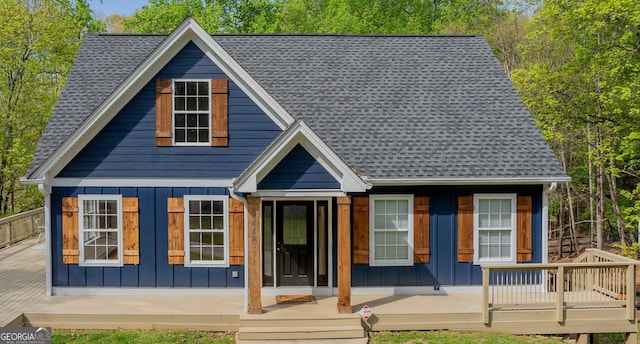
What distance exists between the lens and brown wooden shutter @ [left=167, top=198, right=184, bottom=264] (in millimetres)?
13758

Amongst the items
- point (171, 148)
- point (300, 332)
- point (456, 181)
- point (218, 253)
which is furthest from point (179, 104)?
point (456, 181)

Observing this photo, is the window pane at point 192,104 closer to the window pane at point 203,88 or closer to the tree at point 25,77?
the window pane at point 203,88

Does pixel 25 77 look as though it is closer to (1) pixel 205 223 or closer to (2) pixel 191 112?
(2) pixel 191 112

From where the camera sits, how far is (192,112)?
541 inches

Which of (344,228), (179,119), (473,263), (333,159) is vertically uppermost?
(179,119)

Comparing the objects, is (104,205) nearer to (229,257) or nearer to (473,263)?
(229,257)

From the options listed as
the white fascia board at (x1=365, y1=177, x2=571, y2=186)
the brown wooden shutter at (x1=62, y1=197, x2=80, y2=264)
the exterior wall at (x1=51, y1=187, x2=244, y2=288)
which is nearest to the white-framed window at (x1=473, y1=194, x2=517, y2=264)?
the white fascia board at (x1=365, y1=177, x2=571, y2=186)

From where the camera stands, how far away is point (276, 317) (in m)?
12.0

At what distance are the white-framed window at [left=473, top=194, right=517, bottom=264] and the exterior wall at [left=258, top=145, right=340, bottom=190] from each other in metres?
4.16

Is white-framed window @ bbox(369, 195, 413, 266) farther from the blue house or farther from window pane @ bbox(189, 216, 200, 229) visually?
window pane @ bbox(189, 216, 200, 229)

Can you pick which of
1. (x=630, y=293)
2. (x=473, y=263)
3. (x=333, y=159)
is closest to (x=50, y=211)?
(x=333, y=159)

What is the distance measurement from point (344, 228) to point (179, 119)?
15.2 feet

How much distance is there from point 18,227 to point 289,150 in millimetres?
14054

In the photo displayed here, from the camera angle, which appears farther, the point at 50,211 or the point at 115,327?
the point at 50,211
